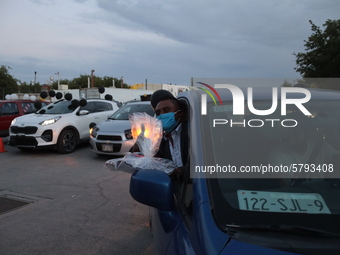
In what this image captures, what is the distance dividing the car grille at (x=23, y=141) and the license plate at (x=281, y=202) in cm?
820

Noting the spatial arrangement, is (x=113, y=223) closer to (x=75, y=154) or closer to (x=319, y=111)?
(x=319, y=111)

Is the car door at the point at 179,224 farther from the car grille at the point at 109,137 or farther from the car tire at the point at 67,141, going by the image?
the car tire at the point at 67,141

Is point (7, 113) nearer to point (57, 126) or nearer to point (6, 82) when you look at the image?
point (57, 126)

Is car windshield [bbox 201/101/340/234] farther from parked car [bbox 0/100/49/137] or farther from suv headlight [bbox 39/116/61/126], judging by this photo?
parked car [bbox 0/100/49/137]

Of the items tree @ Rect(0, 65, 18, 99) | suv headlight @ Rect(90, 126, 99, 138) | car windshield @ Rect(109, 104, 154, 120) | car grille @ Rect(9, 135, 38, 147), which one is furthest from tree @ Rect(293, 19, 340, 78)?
tree @ Rect(0, 65, 18, 99)

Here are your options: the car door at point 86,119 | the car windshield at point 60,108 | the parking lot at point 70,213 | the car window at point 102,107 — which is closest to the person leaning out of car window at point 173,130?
the parking lot at point 70,213

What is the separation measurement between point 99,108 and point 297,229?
9.99 m

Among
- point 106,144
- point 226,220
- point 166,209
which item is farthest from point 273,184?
point 106,144

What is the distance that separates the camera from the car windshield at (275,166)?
1.49m

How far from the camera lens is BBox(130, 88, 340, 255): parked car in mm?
1360

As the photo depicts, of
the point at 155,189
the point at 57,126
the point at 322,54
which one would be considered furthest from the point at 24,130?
the point at 322,54

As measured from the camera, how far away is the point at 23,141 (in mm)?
8727

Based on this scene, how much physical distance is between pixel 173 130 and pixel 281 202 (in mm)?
1101

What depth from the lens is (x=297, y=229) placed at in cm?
138
